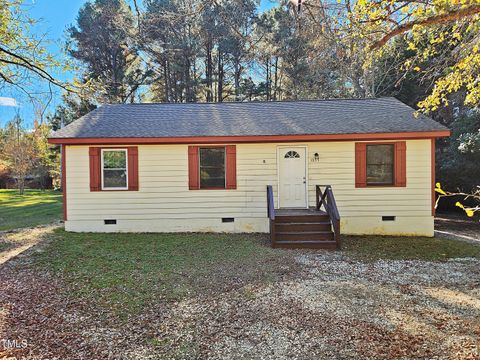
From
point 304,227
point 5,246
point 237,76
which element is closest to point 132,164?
point 5,246

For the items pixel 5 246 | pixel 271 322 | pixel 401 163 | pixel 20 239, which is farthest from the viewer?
pixel 401 163

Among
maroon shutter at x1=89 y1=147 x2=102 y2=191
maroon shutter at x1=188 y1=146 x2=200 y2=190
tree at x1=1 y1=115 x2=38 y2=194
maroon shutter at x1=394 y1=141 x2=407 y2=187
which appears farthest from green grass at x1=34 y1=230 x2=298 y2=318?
tree at x1=1 y1=115 x2=38 y2=194

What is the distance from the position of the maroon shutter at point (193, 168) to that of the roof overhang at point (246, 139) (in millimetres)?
294

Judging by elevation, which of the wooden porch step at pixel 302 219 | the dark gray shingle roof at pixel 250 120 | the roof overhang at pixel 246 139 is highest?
the dark gray shingle roof at pixel 250 120

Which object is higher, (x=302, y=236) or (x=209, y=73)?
(x=209, y=73)

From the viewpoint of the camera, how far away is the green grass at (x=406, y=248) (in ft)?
22.6

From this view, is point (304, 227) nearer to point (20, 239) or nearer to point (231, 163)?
point (231, 163)

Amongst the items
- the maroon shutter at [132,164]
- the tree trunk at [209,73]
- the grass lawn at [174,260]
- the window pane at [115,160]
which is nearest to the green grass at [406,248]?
the grass lawn at [174,260]

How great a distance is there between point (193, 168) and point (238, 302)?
517 cm

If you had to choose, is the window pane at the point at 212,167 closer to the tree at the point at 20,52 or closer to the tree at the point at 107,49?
the tree at the point at 20,52

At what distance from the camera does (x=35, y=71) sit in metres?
6.77

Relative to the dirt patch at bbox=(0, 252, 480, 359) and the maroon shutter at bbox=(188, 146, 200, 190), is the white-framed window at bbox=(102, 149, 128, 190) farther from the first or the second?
the dirt patch at bbox=(0, 252, 480, 359)

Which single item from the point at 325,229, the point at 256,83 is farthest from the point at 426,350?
the point at 256,83

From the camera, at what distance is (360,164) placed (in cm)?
880
